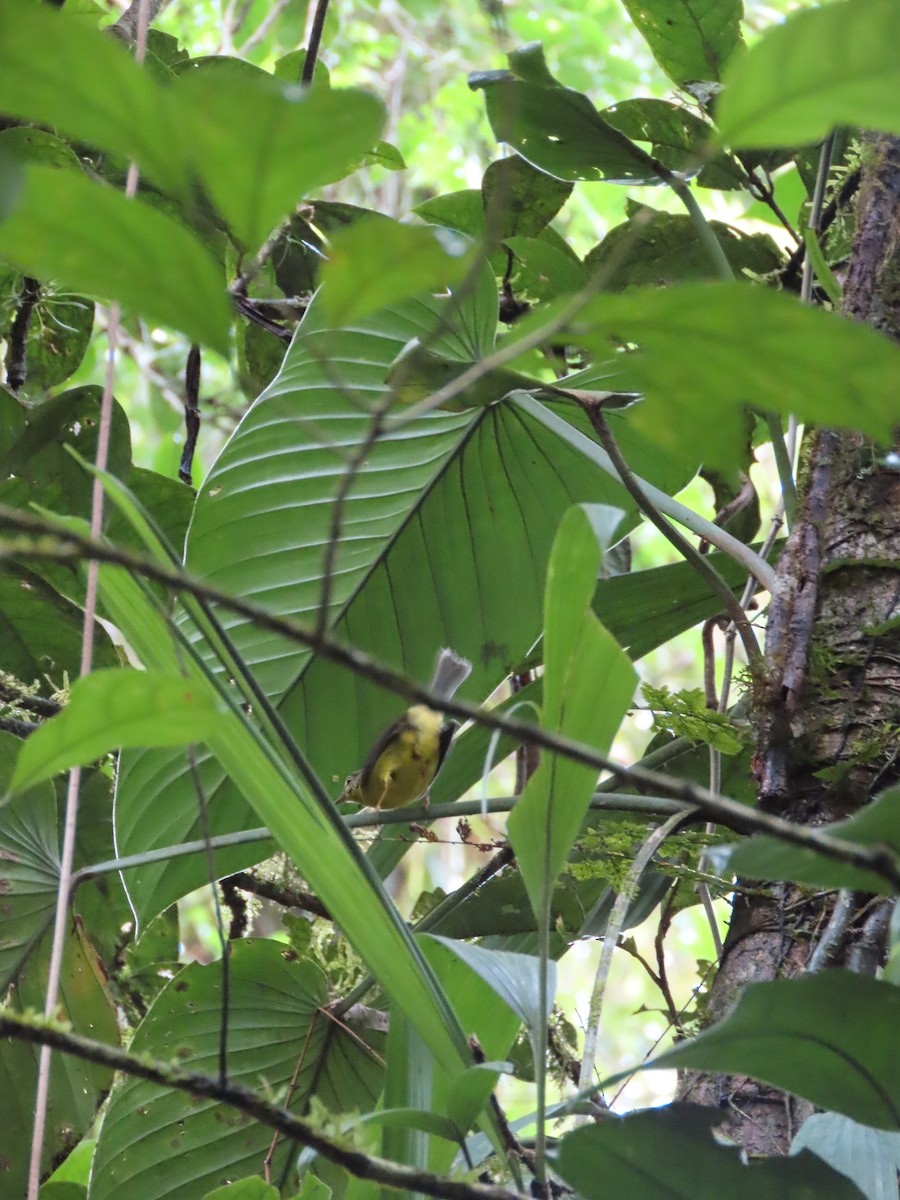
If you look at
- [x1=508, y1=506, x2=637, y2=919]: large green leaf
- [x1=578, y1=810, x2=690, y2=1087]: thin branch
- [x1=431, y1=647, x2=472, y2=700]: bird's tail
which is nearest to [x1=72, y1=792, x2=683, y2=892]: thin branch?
[x1=578, y1=810, x2=690, y2=1087]: thin branch

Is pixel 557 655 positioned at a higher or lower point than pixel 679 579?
lower

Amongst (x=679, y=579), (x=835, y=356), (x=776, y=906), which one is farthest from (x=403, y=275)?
(x=679, y=579)

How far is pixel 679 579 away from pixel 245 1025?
0.60m

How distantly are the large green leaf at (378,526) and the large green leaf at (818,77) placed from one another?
25.6 inches

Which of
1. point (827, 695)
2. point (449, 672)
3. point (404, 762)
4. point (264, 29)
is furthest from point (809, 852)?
point (264, 29)

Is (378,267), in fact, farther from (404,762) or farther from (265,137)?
(404,762)

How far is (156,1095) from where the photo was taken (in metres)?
0.92

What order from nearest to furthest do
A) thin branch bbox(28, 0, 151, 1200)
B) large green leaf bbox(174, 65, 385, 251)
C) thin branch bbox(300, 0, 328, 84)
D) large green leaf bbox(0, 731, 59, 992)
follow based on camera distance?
1. large green leaf bbox(174, 65, 385, 251)
2. thin branch bbox(28, 0, 151, 1200)
3. large green leaf bbox(0, 731, 59, 992)
4. thin branch bbox(300, 0, 328, 84)

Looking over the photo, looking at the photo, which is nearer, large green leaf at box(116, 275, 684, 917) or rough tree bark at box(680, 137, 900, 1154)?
rough tree bark at box(680, 137, 900, 1154)

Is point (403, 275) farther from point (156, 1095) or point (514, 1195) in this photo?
point (156, 1095)

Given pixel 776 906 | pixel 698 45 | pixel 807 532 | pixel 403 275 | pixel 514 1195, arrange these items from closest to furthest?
pixel 403 275 < pixel 514 1195 < pixel 776 906 < pixel 807 532 < pixel 698 45

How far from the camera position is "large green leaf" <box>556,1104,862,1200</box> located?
0.44m

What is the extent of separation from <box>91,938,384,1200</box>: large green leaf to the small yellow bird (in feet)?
0.97

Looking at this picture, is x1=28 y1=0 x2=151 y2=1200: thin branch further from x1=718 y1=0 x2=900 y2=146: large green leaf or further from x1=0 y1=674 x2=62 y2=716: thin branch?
x1=0 y1=674 x2=62 y2=716: thin branch
